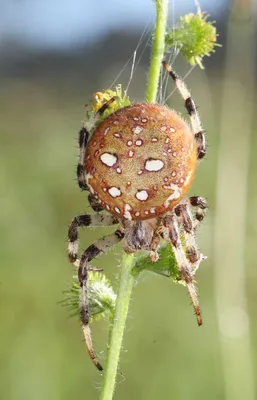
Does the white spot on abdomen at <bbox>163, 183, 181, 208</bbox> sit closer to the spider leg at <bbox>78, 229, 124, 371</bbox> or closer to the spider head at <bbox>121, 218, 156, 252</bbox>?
the spider head at <bbox>121, 218, 156, 252</bbox>

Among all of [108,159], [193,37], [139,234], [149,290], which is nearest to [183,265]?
[139,234]

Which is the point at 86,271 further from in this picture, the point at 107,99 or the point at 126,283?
the point at 107,99

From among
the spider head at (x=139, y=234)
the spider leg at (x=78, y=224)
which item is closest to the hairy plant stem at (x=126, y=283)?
the spider head at (x=139, y=234)

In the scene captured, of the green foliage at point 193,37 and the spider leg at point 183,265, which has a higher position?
the green foliage at point 193,37

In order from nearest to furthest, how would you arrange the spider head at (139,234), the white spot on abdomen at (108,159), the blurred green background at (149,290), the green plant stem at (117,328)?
1. the green plant stem at (117,328)
2. the white spot on abdomen at (108,159)
3. the spider head at (139,234)
4. the blurred green background at (149,290)

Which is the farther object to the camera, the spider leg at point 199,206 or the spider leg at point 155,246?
the spider leg at point 199,206

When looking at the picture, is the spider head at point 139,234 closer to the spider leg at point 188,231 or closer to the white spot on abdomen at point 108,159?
the spider leg at point 188,231

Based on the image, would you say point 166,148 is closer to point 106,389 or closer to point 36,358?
point 106,389
